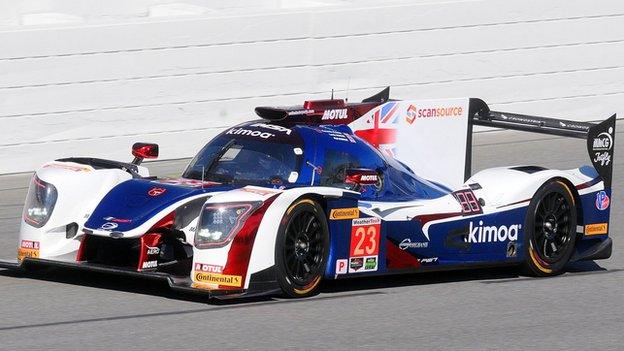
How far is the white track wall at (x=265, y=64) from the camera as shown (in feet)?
44.7

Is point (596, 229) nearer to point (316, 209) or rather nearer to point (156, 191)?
point (316, 209)

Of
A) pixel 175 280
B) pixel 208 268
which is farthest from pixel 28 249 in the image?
pixel 208 268

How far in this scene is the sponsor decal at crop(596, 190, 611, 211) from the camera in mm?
9766

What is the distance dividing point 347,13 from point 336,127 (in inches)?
234

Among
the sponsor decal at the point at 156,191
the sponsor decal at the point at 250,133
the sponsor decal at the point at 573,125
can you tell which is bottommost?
the sponsor decal at the point at 156,191

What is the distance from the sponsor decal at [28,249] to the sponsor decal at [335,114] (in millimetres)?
2175

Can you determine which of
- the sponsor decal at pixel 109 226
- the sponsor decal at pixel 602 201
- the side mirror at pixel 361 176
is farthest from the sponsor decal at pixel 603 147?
the sponsor decal at pixel 109 226

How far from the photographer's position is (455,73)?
15.9 m

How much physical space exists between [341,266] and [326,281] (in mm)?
630

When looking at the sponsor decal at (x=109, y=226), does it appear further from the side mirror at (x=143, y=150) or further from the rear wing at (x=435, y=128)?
the rear wing at (x=435, y=128)

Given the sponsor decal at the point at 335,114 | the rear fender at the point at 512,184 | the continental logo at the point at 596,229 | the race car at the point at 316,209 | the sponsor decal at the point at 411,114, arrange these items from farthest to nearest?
the sponsor decal at the point at 411,114, the continental logo at the point at 596,229, the sponsor decal at the point at 335,114, the rear fender at the point at 512,184, the race car at the point at 316,209

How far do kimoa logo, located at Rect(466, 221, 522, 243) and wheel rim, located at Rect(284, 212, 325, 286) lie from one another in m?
1.29

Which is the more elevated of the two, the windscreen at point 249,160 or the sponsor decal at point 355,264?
the windscreen at point 249,160

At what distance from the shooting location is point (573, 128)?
10055 millimetres
